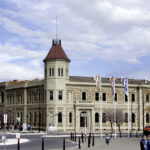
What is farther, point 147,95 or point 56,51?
point 147,95

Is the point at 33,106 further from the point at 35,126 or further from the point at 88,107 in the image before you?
the point at 88,107

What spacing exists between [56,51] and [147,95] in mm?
22070

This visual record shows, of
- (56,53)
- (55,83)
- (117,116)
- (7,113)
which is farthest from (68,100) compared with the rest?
(7,113)

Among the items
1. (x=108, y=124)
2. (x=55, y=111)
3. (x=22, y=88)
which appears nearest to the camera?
(x=55, y=111)

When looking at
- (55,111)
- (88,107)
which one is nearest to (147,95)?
(88,107)

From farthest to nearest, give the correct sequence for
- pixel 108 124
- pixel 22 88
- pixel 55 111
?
pixel 22 88
pixel 108 124
pixel 55 111

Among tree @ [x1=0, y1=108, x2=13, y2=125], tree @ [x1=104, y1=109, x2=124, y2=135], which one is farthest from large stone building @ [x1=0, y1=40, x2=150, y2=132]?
tree @ [x1=0, y1=108, x2=13, y2=125]

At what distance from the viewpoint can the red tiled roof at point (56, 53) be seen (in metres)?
79.2

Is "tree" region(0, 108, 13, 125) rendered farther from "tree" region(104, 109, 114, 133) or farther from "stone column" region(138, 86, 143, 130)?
"stone column" region(138, 86, 143, 130)

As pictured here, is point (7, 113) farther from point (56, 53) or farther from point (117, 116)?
point (117, 116)

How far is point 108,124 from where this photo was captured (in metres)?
83.9

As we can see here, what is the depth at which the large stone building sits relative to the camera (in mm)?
78938

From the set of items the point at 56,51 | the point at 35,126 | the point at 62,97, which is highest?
the point at 56,51

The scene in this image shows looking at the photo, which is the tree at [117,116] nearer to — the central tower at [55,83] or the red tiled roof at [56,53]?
the central tower at [55,83]
